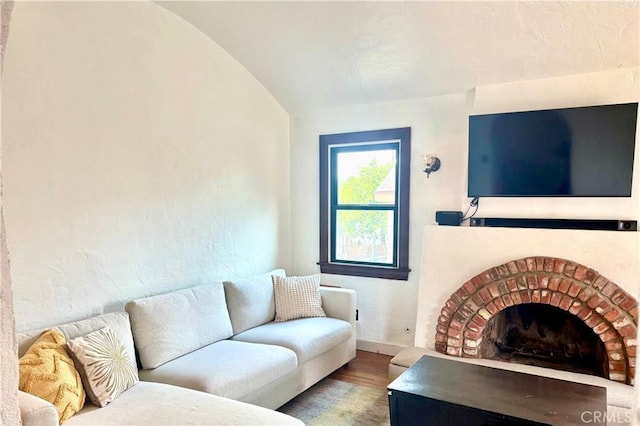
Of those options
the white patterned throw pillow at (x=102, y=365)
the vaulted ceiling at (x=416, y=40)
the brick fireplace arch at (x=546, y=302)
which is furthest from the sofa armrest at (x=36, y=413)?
the vaulted ceiling at (x=416, y=40)

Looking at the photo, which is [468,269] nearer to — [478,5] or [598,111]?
[598,111]

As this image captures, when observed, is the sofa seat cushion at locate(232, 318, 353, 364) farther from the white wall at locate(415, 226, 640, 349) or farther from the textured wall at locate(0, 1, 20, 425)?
the textured wall at locate(0, 1, 20, 425)

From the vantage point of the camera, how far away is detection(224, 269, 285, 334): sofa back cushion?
3.35 meters

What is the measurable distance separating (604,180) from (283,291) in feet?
8.45

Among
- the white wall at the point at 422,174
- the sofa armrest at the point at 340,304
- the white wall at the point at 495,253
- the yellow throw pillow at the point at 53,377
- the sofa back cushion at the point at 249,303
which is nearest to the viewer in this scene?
the yellow throw pillow at the point at 53,377

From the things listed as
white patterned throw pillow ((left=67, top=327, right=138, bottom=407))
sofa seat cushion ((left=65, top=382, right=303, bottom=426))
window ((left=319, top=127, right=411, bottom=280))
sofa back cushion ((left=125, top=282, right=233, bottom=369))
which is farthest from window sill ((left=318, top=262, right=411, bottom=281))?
white patterned throw pillow ((left=67, top=327, right=138, bottom=407))

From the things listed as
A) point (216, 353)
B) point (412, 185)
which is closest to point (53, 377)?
point (216, 353)

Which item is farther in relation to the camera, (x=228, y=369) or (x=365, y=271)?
(x=365, y=271)

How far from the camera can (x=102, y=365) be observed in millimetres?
2145

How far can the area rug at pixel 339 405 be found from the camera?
9.22 ft

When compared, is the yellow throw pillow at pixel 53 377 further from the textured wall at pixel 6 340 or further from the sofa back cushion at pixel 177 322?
the textured wall at pixel 6 340

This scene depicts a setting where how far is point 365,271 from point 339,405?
1453 mm

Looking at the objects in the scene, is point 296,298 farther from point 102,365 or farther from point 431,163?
point 102,365

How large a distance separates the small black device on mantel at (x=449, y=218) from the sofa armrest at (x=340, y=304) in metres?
0.99
